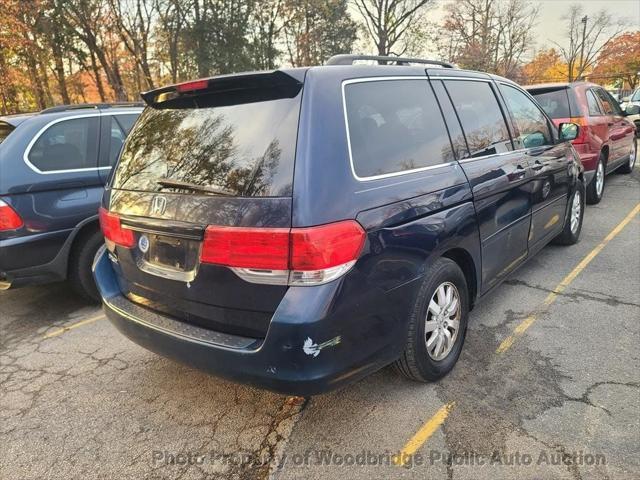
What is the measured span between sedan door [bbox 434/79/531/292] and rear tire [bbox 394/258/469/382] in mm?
397

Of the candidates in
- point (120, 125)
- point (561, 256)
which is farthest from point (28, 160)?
point (561, 256)

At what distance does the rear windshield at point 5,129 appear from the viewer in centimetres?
398

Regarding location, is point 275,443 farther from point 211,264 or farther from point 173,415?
point 211,264

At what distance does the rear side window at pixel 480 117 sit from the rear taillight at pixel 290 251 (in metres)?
1.48

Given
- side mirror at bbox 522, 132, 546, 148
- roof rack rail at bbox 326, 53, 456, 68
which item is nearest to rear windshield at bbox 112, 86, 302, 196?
roof rack rail at bbox 326, 53, 456, 68

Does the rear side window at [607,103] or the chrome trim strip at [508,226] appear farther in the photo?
the rear side window at [607,103]

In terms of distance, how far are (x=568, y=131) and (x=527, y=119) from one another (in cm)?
84

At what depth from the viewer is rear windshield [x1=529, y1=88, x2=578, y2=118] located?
20.9ft

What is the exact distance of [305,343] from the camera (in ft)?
6.33

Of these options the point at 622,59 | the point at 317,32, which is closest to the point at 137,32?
the point at 317,32

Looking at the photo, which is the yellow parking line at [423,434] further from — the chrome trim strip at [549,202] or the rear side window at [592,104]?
the rear side window at [592,104]

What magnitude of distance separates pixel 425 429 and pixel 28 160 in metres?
3.68

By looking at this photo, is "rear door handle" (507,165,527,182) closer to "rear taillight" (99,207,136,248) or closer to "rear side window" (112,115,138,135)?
"rear taillight" (99,207,136,248)

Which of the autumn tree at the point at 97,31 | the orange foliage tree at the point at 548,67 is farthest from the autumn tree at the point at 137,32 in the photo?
the orange foliage tree at the point at 548,67
